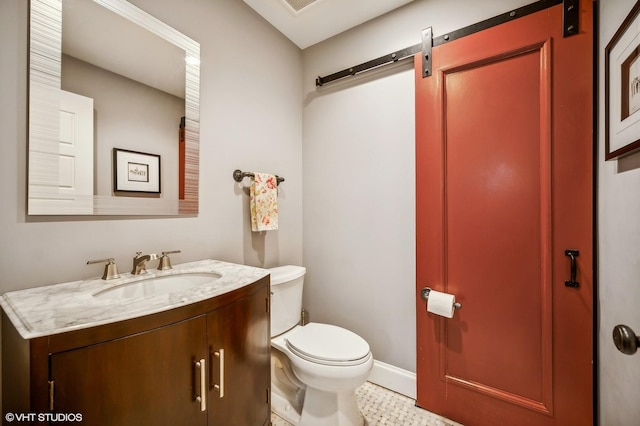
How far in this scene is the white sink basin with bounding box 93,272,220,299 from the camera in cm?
103

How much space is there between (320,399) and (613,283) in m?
1.31

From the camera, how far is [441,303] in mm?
1412

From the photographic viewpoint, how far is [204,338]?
2.81 ft

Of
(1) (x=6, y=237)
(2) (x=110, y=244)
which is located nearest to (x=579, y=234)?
(2) (x=110, y=244)

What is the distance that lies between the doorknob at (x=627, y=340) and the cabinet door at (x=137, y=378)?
1.10 m

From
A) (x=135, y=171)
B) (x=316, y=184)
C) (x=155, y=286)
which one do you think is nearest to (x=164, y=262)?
(x=155, y=286)

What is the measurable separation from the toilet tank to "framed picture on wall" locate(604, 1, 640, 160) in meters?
1.49

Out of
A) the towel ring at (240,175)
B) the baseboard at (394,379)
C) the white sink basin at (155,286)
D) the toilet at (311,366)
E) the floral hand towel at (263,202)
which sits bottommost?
the baseboard at (394,379)

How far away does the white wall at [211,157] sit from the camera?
35.8 inches

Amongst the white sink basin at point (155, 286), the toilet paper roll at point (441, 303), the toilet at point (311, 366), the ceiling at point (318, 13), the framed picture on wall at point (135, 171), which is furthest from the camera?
the ceiling at point (318, 13)

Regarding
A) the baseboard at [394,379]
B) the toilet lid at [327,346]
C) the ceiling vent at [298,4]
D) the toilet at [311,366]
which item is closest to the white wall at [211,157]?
the ceiling vent at [298,4]

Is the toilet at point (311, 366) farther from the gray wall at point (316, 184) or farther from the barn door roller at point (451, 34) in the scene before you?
the barn door roller at point (451, 34)

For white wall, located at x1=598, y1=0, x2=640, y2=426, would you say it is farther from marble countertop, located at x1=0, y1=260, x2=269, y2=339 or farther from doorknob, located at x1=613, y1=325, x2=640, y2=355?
marble countertop, located at x1=0, y1=260, x2=269, y2=339

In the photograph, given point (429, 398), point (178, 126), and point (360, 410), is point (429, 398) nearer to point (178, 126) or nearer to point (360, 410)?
point (360, 410)
